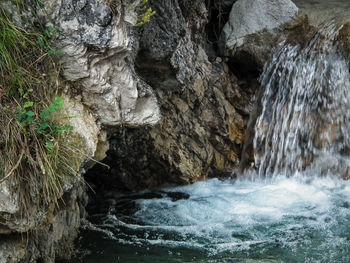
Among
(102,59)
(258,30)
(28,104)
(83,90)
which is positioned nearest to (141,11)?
(102,59)

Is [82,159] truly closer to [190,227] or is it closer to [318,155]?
[190,227]

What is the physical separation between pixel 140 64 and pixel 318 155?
252cm

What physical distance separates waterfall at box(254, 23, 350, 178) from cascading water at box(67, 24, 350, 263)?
0.01 metres

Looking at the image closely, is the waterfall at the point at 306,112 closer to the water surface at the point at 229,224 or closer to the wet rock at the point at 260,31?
the wet rock at the point at 260,31

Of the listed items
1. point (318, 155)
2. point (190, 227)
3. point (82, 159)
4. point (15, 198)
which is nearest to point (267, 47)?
point (318, 155)

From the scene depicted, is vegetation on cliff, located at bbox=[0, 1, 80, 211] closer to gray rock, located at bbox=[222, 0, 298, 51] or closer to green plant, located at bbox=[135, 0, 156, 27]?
green plant, located at bbox=[135, 0, 156, 27]

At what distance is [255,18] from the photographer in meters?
6.39

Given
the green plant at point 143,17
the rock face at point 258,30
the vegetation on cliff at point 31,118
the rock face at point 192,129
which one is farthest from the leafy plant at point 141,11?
the rock face at point 258,30

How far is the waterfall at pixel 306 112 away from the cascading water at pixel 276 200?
1 cm

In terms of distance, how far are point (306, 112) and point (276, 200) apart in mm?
1353

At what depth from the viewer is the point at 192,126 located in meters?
5.93

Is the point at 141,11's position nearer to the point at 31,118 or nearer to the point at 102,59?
the point at 102,59

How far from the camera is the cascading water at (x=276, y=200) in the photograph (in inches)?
170

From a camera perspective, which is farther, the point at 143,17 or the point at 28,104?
the point at 143,17
